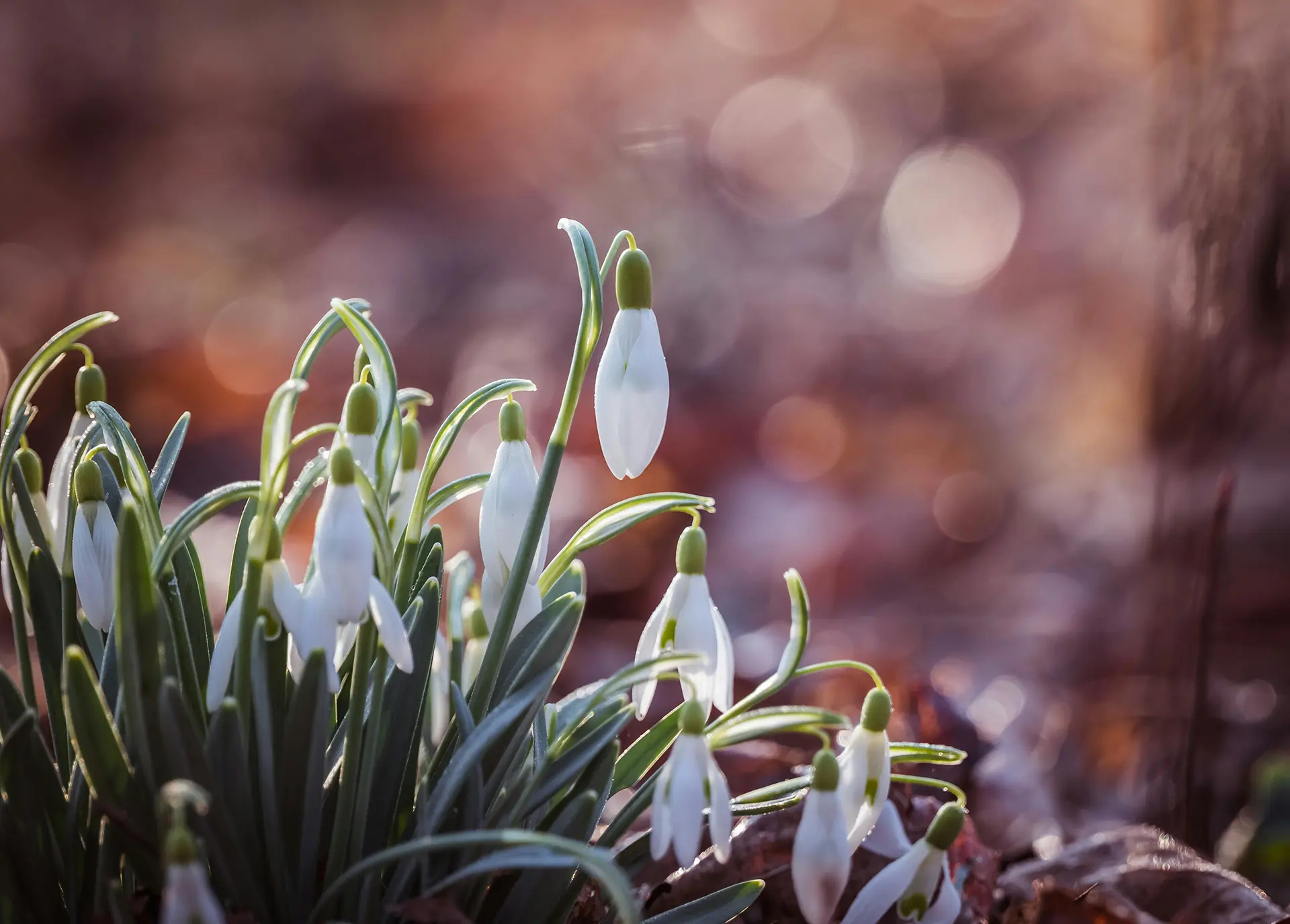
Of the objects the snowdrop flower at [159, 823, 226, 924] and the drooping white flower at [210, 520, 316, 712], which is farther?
the drooping white flower at [210, 520, 316, 712]

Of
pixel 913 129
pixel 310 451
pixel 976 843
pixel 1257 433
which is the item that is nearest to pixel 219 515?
pixel 310 451

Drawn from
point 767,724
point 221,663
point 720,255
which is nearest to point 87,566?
point 221,663

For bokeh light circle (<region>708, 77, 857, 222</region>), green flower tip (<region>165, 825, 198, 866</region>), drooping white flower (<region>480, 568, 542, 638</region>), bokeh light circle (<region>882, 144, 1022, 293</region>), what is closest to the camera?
green flower tip (<region>165, 825, 198, 866</region>)

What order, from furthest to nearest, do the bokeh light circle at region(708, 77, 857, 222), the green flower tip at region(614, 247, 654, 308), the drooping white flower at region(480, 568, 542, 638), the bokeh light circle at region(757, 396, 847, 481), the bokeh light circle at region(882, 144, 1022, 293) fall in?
the bokeh light circle at region(708, 77, 857, 222)
the bokeh light circle at region(882, 144, 1022, 293)
the bokeh light circle at region(757, 396, 847, 481)
the drooping white flower at region(480, 568, 542, 638)
the green flower tip at region(614, 247, 654, 308)

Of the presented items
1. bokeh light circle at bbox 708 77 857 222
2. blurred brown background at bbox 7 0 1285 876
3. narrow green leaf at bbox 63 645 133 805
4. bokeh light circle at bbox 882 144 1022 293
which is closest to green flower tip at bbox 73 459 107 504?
narrow green leaf at bbox 63 645 133 805

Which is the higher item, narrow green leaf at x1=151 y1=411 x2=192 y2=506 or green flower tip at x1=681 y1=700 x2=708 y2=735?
narrow green leaf at x1=151 y1=411 x2=192 y2=506

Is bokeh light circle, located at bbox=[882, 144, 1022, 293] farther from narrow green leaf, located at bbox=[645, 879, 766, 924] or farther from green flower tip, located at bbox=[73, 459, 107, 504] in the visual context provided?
green flower tip, located at bbox=[73, 459, 107, 504]

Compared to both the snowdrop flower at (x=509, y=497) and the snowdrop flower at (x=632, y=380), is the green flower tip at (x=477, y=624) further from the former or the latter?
the snowdrop flower at (x=632, y=380)

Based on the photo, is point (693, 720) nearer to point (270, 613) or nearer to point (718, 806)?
point (718, 806)
